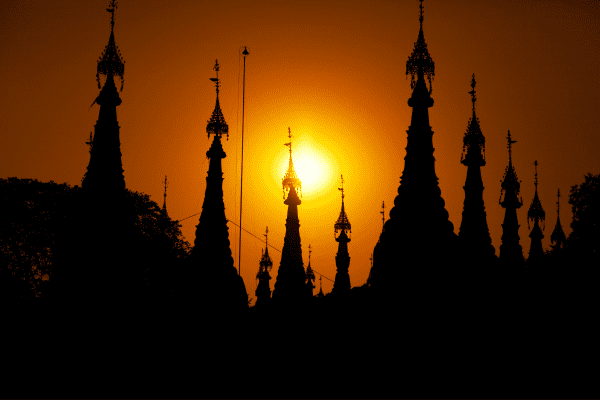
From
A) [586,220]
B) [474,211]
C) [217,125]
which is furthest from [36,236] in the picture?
[586,220]

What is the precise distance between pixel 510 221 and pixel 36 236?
27.0 meters

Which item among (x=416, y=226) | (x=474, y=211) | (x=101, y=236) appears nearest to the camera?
(x=416, y=226)

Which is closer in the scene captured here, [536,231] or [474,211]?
[474,211]

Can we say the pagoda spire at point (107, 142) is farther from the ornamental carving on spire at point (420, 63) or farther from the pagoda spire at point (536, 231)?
the pagoda spire at point (536, 231)

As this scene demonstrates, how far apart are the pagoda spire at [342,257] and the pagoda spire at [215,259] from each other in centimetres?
1473

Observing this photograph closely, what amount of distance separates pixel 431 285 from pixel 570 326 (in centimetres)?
472

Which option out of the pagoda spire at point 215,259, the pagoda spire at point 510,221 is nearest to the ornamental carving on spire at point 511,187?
the pagoda spire at point 510,221

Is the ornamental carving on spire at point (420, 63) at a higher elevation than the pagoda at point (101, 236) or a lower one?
higher

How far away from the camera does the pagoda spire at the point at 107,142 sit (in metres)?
30.2

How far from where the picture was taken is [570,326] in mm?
26203

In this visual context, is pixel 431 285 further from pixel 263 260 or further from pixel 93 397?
pixel 263 260

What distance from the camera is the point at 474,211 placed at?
111 ft

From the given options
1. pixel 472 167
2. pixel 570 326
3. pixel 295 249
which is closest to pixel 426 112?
pixel 472 167

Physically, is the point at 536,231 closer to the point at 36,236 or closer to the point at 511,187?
the point at 511,187
